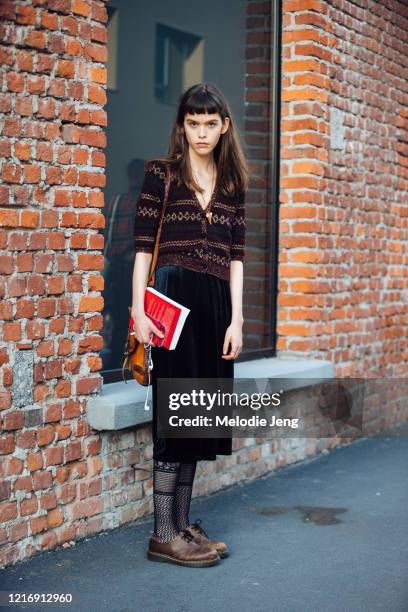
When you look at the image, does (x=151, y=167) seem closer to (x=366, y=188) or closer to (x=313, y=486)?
(x=313, y=486)

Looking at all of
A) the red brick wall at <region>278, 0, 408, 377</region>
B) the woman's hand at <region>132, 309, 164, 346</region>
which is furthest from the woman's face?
the red brick wall at <region>278, 0, 408, 377</region>

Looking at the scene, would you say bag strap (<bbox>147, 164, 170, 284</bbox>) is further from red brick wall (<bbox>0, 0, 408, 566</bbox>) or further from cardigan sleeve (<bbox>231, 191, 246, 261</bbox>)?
red brick wall (<bbox>0, 0, 408, 566</bbox>)

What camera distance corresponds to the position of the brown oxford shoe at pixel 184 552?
4645 millimetres

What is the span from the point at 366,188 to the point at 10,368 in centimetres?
406

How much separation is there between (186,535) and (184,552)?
0.29ft

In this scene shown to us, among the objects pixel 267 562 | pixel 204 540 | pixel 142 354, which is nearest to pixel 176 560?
pixel 204 540

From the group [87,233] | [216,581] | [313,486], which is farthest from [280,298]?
[216,581]

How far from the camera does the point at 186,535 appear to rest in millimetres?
4711

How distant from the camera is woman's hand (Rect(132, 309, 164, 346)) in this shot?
442 centimetres

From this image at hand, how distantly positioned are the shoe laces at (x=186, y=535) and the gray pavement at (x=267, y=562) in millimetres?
137

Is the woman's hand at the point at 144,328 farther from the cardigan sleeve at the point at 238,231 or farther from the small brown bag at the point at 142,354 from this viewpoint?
the cardigan sleeve at the point at 238,231

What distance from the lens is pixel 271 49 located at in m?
7.05

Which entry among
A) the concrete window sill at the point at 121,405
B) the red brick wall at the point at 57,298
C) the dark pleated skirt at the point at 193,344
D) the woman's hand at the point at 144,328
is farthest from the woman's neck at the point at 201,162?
the concrete window sill at the point at 121,405

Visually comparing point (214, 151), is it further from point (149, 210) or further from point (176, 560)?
point (176, 560)
